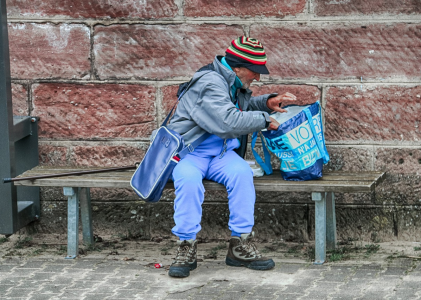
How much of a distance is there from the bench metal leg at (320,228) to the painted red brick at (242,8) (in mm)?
1349

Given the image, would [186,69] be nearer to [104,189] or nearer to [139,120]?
[139,120]

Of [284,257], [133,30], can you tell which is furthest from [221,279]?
[133,30]

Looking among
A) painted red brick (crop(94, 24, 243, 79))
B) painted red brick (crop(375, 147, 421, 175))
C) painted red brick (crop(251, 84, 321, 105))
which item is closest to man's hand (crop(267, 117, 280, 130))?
painted red brick (crop(251, 84, 321, 105))

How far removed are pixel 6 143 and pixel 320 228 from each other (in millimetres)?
2143

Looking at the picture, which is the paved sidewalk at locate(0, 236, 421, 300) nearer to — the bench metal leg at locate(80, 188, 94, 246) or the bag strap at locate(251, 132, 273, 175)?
the bench metal leg at locate(80, 188, 94, 246)

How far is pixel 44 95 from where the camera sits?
17.0 feet

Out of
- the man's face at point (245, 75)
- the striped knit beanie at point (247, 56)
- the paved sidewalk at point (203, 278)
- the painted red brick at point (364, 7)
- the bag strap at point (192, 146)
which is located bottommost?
the paved sidewalk at point (203, 278)

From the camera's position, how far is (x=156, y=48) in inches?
199

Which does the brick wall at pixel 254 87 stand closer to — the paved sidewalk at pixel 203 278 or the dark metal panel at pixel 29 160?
the dark metal panel at pixel 29 160

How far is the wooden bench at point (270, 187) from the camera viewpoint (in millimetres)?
4387

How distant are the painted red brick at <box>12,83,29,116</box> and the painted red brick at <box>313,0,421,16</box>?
2.17 meters

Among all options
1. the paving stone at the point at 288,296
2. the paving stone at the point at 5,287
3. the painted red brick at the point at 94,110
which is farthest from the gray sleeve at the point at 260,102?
the paving stone at the point at 5,287

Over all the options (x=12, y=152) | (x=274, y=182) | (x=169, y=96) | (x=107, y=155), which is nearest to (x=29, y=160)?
(x=12, y=152)

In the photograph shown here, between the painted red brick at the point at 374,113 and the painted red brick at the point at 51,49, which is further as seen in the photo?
the painted red brick at the point at 51,49
